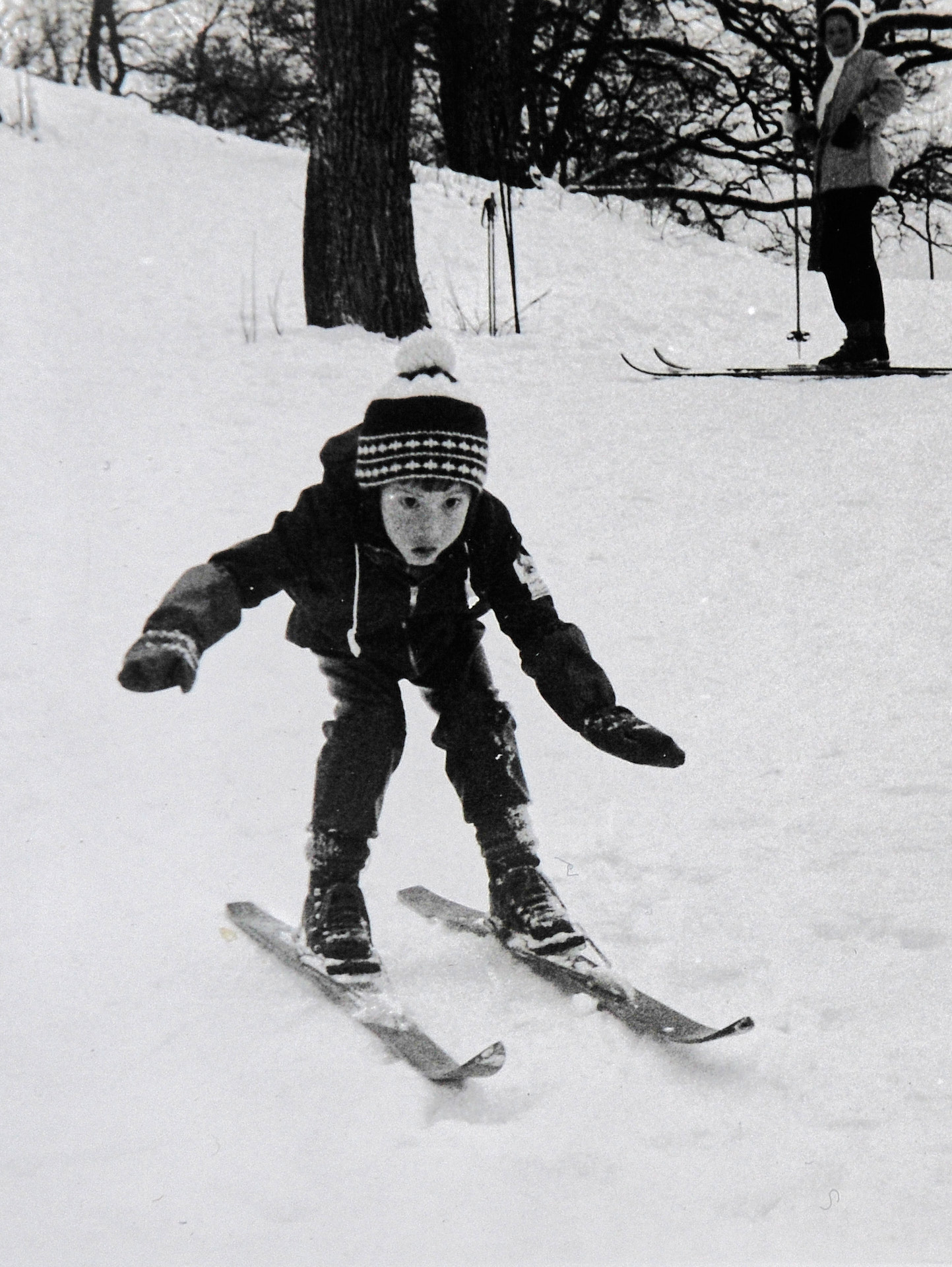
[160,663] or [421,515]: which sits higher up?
[421,515]

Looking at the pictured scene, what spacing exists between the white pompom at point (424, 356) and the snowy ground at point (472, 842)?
127 cm

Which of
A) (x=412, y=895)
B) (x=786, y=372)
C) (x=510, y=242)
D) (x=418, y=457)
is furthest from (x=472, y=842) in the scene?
(x=510, y=242)

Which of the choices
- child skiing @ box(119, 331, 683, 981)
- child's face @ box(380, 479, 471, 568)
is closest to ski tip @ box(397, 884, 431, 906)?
child skiing @ box(119, 331, 683, 981)

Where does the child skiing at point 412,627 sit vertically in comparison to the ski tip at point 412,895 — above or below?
above

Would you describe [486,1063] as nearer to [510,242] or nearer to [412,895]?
[412,895]

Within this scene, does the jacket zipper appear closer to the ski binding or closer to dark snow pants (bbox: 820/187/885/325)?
the ski binding

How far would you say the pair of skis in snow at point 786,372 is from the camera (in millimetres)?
6914

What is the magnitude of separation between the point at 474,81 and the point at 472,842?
922 centimetres

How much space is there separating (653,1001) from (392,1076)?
0.53 metres

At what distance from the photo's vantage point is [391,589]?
272 centimetres

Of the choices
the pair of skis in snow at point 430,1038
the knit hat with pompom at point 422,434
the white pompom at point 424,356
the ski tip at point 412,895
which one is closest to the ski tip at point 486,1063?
the pair of skis in snow at point 430,1038

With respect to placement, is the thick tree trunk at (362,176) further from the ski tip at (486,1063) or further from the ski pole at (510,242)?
the ski tip at (486,1063)

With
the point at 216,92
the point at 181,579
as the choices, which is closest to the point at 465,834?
the point at 181,579

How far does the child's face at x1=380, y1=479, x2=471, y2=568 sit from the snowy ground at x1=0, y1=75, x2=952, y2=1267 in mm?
910
